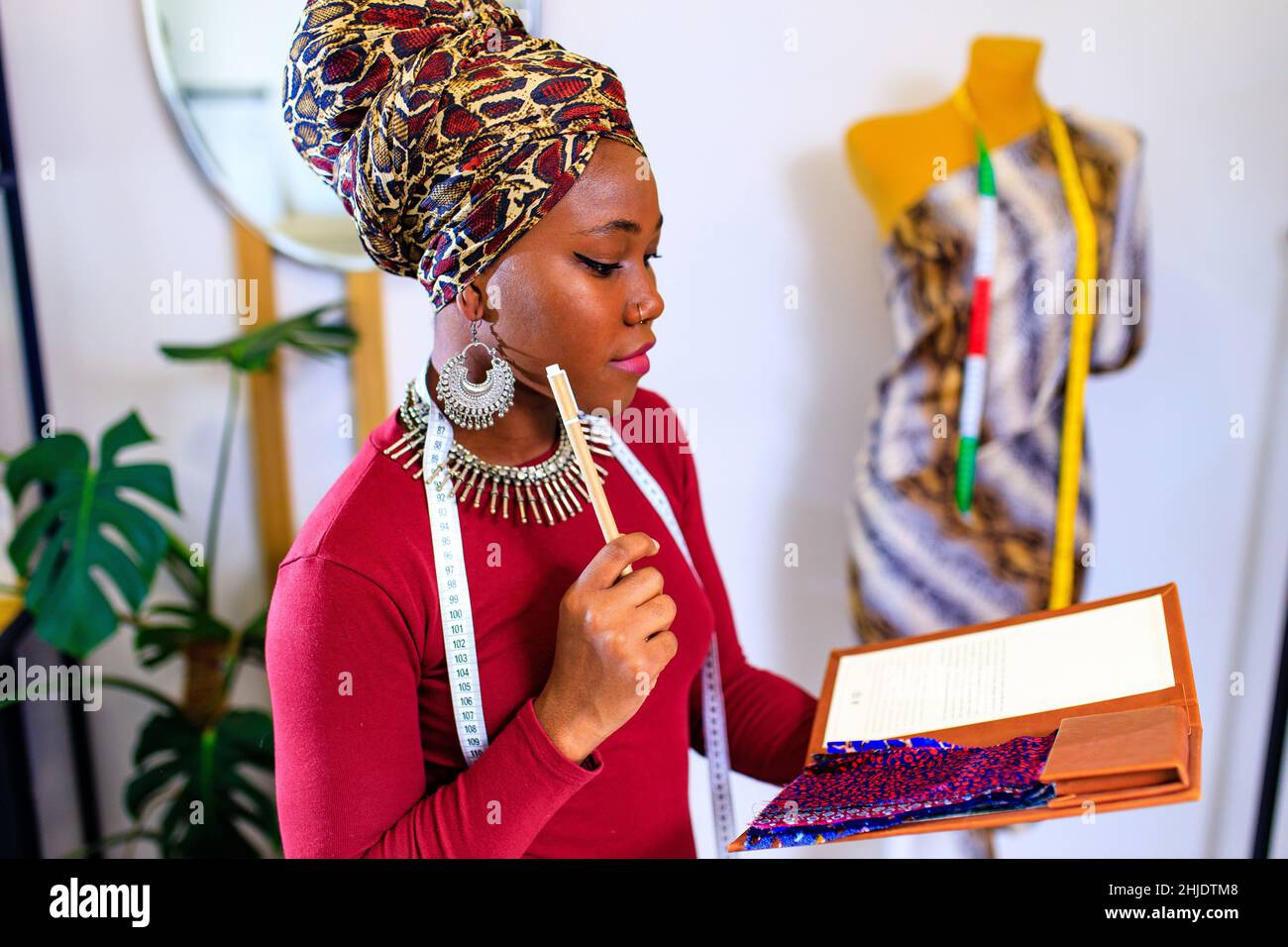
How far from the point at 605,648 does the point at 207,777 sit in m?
1.04

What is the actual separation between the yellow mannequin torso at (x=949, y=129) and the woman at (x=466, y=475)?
0.65 metres

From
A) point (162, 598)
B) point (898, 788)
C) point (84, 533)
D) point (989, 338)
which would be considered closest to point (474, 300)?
point (898, 788)

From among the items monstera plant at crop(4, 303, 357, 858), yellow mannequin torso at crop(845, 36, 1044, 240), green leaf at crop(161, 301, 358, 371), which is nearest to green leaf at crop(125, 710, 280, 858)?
monstera plant at crop(4, 303, 357, 858)

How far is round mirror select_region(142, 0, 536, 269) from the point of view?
144 cm

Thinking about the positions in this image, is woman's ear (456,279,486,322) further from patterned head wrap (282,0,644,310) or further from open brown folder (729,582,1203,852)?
open brown folder (729,582,1203,852)

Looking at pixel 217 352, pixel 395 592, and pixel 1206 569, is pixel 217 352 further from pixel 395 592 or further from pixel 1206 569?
pixel 1206 569

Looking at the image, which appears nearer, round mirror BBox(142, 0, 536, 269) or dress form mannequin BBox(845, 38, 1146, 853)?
dress form mannequin BBox(845, 38, 1146, 853)

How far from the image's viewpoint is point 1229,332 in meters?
1.53

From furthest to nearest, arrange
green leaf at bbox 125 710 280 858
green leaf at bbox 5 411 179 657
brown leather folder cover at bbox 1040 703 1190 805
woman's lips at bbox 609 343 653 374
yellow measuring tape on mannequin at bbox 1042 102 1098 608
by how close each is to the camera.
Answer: green leaf at bbox 125 710 280 858, green leaf at bbox 5 411 179 657, yellow measuring tape on mannequin at bbox 1042 102 1098 608, woman's lips at bbox 609 343 653 374, brown leather folder cover at bbox 1040 703 1190 805

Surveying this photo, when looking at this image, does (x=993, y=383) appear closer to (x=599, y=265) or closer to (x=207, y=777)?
(x=599, y=265)

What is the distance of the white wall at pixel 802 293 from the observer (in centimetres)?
140

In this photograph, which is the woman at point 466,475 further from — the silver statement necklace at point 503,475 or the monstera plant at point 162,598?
the monstera plant at point 162,598

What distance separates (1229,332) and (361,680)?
1.30 meters
